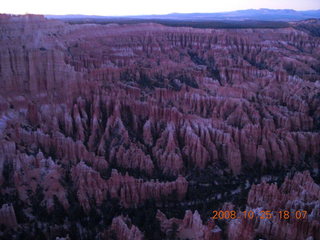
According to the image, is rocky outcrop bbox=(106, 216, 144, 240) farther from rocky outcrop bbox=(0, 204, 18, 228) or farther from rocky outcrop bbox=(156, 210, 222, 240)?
rocky outcrop bbox=(0, 204, 18, 228)

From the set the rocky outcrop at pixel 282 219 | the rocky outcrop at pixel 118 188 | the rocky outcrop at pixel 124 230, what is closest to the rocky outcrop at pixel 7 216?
the rocky outcrop at pixel 118 188

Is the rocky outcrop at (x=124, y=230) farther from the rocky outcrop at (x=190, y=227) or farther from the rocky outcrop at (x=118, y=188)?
the rocky outcrop at (x=118, y=188)

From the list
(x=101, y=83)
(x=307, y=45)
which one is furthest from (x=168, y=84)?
(x=307, y=45)

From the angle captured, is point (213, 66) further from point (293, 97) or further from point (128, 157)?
point (128, 157)

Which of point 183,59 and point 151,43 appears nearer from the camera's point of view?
point 183,59
